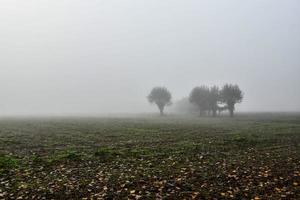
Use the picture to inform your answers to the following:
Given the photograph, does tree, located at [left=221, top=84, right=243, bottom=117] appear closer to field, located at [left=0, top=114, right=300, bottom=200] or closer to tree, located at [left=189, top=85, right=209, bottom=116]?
tree, located at [left=189, top=85, right=209, bottom=116]

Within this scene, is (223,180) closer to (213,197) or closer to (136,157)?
(213,197)

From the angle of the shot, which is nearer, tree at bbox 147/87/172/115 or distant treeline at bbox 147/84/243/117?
distant treeline at bbox 147/84/243/117

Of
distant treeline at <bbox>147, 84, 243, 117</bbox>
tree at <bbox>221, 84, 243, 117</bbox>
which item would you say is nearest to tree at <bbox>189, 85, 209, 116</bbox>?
distant treeline at <bbox>147, 84, 243, 117</bbox>

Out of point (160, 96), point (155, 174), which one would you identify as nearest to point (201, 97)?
point (160, 96)

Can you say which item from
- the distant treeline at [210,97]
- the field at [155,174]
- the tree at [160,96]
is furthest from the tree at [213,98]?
the field at [155,174]

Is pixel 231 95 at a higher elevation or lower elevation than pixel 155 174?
higher

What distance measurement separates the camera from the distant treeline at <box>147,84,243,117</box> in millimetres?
121025

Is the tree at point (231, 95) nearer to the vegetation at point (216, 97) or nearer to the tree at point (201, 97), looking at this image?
the vegetation at point (216, 97)

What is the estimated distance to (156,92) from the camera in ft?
496

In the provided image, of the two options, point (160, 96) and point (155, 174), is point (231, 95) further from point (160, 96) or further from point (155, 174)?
point (155, 174)

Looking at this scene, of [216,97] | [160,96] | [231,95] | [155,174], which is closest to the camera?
[155,174]

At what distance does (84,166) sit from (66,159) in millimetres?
2914

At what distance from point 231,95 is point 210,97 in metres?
13.1

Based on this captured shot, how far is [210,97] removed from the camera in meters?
132
